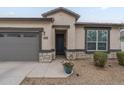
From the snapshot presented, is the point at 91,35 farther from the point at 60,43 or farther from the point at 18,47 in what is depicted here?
the point at 18,47

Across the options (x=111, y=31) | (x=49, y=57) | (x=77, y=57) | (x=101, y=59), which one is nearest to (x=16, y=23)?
(x=49, y=57)

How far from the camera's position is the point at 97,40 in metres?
15.6

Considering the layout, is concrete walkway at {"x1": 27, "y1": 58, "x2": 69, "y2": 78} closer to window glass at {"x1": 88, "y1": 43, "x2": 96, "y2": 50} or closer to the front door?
window glass at {"x1": 88, "y1": 43, "x2": 96, "y2": 50}

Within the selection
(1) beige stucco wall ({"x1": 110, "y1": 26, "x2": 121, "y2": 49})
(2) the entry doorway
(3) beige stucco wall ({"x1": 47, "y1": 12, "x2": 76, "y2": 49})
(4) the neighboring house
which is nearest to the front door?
(2) the entry doorway

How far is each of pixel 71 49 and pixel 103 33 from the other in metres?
3.75

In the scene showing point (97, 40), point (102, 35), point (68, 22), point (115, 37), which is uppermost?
point (68, 22)

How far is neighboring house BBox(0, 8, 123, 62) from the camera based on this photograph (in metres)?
13.3

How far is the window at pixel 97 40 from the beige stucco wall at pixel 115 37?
Answer: 55cm

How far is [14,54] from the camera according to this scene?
13.9 m

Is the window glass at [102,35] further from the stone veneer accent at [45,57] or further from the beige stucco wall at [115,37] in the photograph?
the stone veneer accent at [45,57]

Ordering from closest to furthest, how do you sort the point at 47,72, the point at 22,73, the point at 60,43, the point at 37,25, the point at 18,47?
the point at 22,73 < the point at 47,72 < the point at 37,25 < the point at 18,47 < the point at 60,43

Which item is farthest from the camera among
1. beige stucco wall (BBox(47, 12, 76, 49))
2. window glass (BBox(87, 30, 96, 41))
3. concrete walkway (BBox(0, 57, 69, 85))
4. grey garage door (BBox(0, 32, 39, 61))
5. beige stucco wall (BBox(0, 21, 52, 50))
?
window glass (BBox(87, 30, 96, 41))

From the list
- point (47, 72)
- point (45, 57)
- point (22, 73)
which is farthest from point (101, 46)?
point (22, 73)

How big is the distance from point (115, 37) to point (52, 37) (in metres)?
6.62
